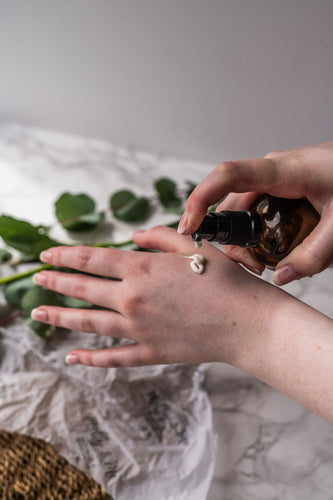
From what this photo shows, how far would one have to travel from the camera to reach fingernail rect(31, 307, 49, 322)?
793mm

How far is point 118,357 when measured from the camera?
75 cm

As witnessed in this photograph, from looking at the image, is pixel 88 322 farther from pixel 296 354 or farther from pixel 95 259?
pixel 296 354

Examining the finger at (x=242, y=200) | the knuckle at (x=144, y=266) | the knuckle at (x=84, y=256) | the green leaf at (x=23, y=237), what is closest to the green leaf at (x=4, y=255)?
the green leaf at (x=23, y=237)

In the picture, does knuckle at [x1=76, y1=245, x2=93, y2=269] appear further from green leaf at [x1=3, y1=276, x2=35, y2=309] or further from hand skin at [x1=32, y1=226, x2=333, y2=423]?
green leaf at [x1=3, y1=276, x2=35, y2=309]

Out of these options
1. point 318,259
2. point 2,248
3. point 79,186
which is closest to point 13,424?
point 2,248

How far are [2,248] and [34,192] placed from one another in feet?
0.87

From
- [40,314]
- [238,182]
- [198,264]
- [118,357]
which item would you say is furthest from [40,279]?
[238,182]

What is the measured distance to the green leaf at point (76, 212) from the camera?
1.06 meters

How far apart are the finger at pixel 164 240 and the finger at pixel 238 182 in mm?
199

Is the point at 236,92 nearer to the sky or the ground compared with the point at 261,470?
nearer to the sky

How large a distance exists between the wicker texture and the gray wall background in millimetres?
816

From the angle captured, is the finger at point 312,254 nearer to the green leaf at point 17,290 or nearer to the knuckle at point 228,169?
the knuckle at point 228,169

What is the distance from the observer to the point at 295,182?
564mm

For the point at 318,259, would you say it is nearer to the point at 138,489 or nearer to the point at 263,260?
the point at 263,260
